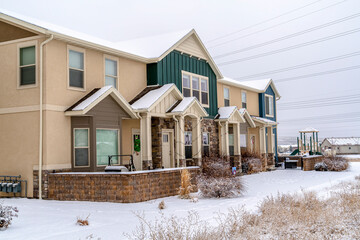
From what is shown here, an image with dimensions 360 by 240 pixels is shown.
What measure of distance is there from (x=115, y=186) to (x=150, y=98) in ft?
20.4

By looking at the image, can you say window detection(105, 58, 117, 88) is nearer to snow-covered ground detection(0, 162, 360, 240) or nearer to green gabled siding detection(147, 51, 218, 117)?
green gabled siding detection(147, 51, 218, 117)

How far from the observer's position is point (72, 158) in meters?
15.2

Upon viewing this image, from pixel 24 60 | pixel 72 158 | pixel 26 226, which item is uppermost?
pixel 24 60

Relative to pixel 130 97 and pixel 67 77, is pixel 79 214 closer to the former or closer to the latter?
pixel 67 77

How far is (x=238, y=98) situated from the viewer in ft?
93.0

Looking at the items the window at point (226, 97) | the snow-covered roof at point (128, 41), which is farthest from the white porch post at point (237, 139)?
the snow-covered roof at point (128, 41)

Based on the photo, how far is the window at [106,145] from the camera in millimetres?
15945

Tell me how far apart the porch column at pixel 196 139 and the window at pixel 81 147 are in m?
6.53

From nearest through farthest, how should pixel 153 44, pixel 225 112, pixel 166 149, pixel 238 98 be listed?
pixel 166 149
pixel 153 44
pixel 225 112
pixel 238 98

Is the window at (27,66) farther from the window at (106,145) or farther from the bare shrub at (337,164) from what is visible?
the bare shrub at (337,164)

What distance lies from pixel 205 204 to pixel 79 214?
3.75 metres

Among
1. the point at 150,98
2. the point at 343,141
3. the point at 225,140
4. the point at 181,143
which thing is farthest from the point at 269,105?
the point at 343,141

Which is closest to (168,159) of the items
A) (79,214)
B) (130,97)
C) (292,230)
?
(130,97)

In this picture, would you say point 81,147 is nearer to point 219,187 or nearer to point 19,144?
point 19,144
